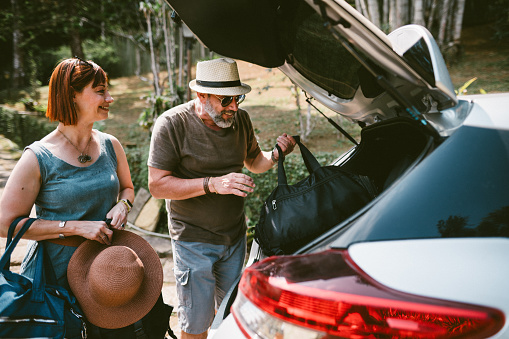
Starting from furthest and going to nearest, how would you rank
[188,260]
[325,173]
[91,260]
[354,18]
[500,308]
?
[188,260]
[91,260]
[325,173]
[354,18]
[500,308]

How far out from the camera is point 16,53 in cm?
1772

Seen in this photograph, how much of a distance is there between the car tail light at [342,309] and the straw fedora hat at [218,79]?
141 cm

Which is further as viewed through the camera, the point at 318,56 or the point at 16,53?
the point at 16,53

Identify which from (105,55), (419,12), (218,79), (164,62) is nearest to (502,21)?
(419,12)

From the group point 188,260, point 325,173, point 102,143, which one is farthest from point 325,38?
point 188,260

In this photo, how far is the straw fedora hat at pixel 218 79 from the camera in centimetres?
240

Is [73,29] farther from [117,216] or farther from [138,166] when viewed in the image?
[117,216]

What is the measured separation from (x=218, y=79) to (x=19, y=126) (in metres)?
→ 12.8

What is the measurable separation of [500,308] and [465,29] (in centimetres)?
2050

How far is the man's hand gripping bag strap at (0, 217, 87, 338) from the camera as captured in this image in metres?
1.62

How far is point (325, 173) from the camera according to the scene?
177cm

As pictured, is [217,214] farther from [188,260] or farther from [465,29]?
[465,29]

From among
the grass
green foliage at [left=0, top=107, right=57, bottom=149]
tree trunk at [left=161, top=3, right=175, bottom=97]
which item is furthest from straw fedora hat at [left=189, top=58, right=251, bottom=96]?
green foliage at [left=0, top=107, right=57, bottom=149]

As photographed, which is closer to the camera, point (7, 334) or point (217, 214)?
point (7, 334)
